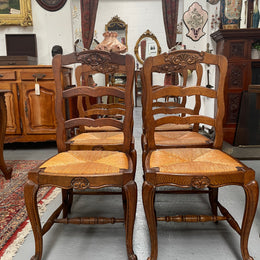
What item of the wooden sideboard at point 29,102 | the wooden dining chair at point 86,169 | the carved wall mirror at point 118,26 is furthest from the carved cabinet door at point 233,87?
the carved wall mirror at point 118,26

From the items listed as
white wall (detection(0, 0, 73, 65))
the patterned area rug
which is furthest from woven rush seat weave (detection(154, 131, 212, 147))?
white wall (detection(0, 0, 73, 65))

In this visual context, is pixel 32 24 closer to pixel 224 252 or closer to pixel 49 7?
pixel 49 7

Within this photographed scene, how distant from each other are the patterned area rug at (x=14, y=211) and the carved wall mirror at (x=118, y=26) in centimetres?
590

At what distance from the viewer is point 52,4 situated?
3.86m

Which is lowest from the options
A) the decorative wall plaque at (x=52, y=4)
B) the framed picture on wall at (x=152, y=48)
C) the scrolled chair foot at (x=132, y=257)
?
the scrolled chair foot at (x=132, y=257)

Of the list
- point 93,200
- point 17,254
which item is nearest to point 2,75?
point 93,200

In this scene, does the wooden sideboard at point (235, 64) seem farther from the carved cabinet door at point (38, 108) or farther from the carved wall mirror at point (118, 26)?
the carved wall mirror at point (118, 26)

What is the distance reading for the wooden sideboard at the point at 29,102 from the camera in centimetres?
330

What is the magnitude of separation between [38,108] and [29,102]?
0.14 meters

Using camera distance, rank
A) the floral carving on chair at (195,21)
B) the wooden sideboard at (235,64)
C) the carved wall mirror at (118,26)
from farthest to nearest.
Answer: the carved wall mirror at (118,26) < the floral carving on chair at (195,21) < the wooden sideboard at (235,64)

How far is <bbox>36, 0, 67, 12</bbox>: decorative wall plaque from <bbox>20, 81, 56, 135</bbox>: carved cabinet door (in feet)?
4.29

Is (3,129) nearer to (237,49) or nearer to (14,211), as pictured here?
(14,211)

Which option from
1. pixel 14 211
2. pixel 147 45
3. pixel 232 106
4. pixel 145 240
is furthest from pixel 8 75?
pixel 147 45

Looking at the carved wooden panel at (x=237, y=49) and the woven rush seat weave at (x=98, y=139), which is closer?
the woven rush seat weave at (x=98, y=139)
